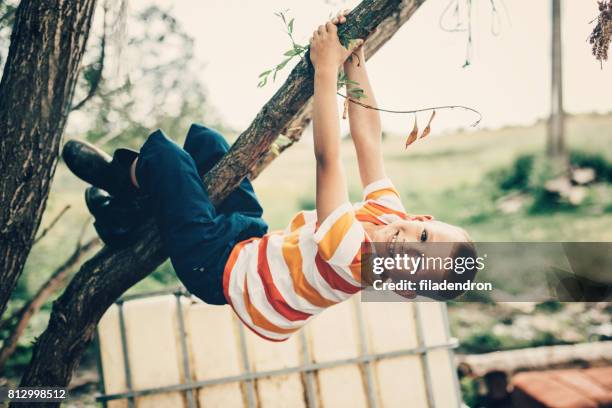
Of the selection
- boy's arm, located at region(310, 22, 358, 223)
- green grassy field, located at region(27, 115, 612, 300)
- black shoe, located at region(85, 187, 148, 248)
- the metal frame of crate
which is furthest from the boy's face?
green grassy field, located at region(27, 115, 612, 300)

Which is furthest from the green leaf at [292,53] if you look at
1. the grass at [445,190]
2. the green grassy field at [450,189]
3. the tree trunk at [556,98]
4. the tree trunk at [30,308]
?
the tree trunk at [556,98]

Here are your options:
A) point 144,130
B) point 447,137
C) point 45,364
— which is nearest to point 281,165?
point 447,137

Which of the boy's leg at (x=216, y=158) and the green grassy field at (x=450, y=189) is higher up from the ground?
the green grassy field at (x=450, y=189)

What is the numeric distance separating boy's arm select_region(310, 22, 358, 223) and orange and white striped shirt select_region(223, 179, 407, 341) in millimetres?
97

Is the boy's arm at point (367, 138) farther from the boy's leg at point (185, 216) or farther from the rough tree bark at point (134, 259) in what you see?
the boy's leg at point (185, 216)

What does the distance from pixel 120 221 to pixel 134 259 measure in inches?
5.3

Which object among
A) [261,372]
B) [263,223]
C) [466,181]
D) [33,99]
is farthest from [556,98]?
[33,99]

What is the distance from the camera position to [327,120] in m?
1.42

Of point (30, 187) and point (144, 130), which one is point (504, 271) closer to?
point (144, 130)

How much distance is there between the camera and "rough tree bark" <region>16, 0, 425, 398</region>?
150cm

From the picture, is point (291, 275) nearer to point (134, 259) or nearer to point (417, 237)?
point (417, 237)

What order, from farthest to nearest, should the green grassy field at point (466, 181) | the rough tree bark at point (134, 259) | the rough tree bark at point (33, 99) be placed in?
1. the green grassy field at point (466, 181)
2. the rough tree bark at point (33, 99)
3. the rough tree bark at point (134, 259)

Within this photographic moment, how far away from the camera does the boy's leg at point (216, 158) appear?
1.81 metres

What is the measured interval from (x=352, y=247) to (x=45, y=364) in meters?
1.24
